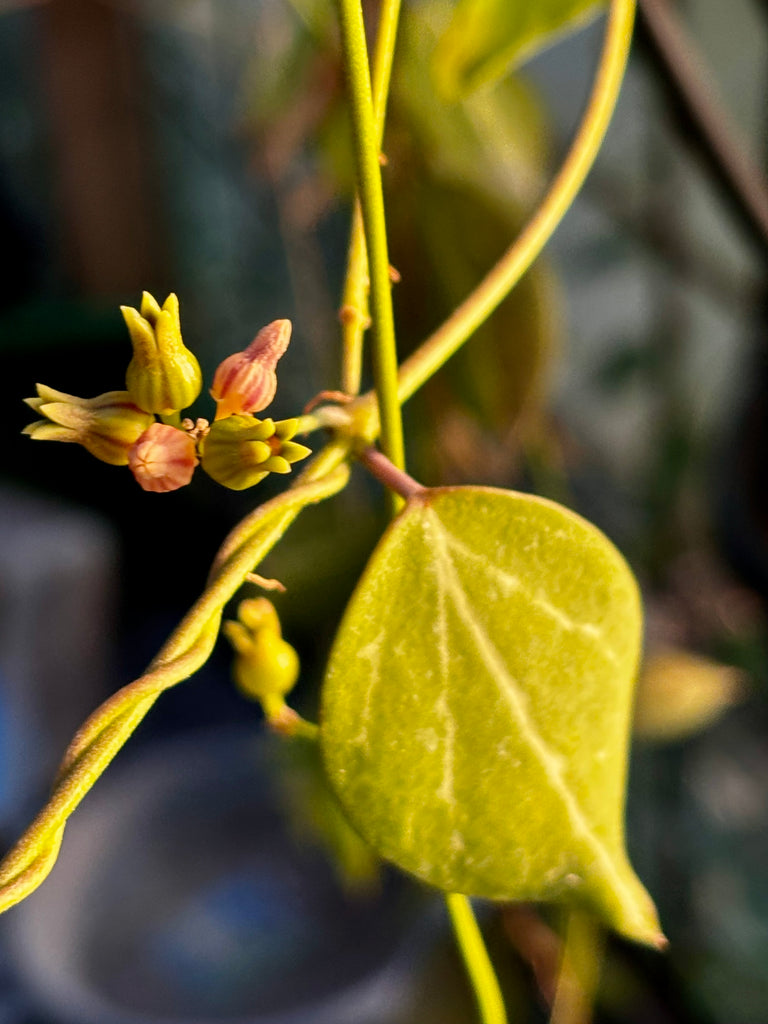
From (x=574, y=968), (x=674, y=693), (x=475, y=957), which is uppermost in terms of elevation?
(x=475, y=957)

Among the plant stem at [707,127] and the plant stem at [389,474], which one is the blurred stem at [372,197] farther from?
the plant stem at [707,127]

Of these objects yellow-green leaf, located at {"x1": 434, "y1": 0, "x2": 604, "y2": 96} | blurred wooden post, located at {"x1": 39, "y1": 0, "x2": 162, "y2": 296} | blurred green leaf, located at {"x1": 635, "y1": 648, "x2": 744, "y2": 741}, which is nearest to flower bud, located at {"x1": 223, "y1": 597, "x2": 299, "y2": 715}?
yellow-green leaf, located at {"x1": 434, "y1": 0, "x2": 604, "y2": 96}

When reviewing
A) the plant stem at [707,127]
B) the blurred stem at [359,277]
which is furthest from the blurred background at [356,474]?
the blurred stem at [359,277]

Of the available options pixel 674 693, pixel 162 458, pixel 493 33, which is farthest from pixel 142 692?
pixel 674 693

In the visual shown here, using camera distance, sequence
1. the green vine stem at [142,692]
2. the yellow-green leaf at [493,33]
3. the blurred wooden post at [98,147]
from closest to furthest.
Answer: the green vine stem at [142,692] → the yellow-green leaf at [493,33] → the blurred wooden post at [98,147]

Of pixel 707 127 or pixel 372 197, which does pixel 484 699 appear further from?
pixel 707 127

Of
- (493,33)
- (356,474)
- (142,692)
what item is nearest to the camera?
(142,692)

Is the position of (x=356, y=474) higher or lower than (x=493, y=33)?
lower
